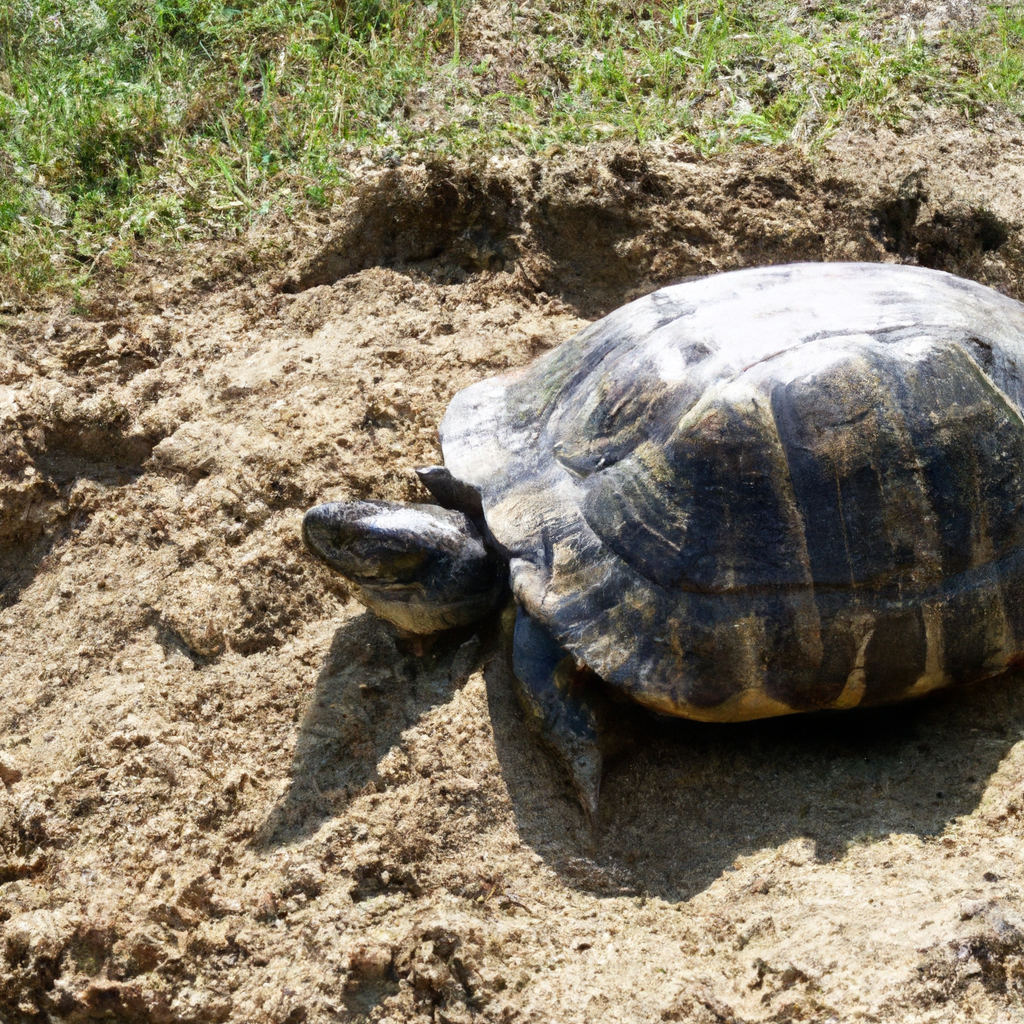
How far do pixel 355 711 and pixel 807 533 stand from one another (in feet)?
5.28

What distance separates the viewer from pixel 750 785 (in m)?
3.26

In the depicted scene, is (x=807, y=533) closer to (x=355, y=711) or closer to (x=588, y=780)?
(x=588, y=780)

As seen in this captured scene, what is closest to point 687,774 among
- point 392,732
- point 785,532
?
point 785,532

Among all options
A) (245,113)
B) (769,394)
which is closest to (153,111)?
(245,113)

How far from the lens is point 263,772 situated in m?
3.41

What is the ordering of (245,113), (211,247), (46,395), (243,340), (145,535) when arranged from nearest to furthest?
(145,535)
(46,395)
(243,340)
(211,247)
(245,113)

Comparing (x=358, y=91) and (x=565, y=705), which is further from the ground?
(x=358, y=91)

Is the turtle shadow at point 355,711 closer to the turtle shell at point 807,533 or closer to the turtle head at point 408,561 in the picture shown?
the turtle head at point 408,561

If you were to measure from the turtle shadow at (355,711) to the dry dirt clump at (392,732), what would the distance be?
1 centimetres

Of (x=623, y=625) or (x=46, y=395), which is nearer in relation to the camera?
(x=623, y=625)

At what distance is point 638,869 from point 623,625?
0.73m

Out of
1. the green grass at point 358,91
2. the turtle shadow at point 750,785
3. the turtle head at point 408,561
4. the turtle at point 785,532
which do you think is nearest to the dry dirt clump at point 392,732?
the turtle shadow at point 750,785

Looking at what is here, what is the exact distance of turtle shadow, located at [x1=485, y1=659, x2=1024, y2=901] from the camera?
3.04 meters

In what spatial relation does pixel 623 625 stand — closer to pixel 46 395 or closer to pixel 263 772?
pixel 263 772
